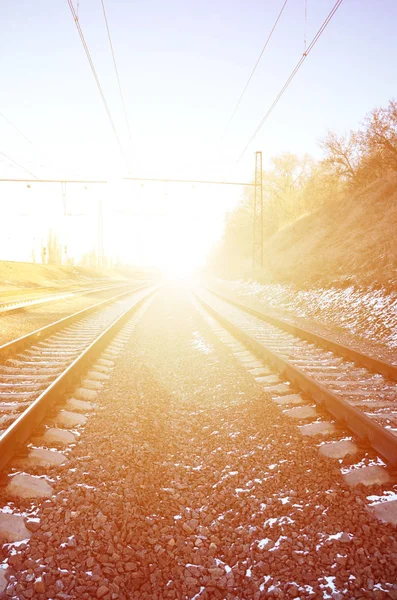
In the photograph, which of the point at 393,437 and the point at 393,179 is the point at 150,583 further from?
the point at 393,179

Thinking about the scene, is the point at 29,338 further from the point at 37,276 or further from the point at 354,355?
the point at 37,276

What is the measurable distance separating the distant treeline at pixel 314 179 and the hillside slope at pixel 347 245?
141 cm

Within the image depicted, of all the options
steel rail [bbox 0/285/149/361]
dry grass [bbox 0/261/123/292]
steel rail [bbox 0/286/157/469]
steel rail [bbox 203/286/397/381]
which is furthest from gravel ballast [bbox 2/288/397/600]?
dry grass [bbox 0/261/123/292]

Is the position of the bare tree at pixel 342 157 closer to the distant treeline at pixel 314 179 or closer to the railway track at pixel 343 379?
the distant treeline at pixel 314 179

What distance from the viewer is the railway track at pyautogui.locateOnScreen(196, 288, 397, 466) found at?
12.2ft

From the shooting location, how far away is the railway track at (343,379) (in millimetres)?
3725

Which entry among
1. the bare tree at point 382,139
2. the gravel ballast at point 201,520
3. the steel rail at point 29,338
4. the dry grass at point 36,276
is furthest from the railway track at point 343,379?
the dry grass at point 36,276

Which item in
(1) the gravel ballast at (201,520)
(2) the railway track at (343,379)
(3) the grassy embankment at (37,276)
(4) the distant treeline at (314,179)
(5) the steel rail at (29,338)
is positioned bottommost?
(1) the gravel ballast at (201,520)

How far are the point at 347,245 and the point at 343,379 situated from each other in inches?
548

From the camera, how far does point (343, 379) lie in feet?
19.7

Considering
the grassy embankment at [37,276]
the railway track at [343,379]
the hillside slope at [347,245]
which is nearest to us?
the railway track at [343,379]

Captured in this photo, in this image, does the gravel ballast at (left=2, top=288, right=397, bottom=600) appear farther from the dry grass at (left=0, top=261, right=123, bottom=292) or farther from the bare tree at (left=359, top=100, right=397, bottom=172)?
the dry grass at (left=0, top=261, right=123, bottom=292)

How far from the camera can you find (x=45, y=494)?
9.37ft

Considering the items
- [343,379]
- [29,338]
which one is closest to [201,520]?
[343,379]
